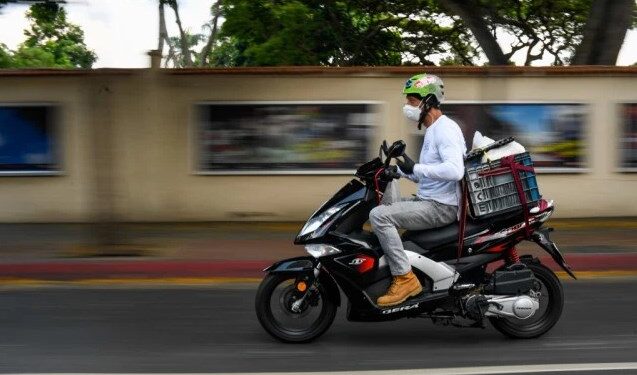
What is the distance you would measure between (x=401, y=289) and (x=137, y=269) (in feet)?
13.6

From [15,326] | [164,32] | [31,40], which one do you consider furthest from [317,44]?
[31,40]

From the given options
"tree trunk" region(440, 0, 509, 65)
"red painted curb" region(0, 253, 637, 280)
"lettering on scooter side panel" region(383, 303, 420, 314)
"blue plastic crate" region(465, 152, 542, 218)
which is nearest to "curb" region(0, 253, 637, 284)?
"red painted curb" region(0, 253, 637, 280)

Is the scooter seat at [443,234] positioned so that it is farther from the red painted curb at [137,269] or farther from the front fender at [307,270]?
the red painted curb at [137,269]

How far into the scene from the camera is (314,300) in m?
5.79

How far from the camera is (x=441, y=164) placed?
5.50 metres

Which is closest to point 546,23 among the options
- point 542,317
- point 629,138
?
point 629,138

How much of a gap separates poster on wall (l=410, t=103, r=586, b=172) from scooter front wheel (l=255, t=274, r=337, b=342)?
22.4ft

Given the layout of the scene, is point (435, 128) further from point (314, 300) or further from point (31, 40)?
point (31, 40)

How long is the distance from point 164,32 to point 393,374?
80.6 ft

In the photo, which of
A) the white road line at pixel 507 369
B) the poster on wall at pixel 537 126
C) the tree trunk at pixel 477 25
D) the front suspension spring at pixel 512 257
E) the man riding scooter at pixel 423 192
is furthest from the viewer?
the tree trunk at pixel 477 25

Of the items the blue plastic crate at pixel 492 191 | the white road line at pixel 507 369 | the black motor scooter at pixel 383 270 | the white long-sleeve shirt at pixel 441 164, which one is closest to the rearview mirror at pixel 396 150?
the black motor scooter at pixel 383 270

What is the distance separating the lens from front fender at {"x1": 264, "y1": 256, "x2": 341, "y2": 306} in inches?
222

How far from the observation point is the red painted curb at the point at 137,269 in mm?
8883

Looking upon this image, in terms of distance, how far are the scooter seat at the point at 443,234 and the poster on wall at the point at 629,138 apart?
25.5 feet
